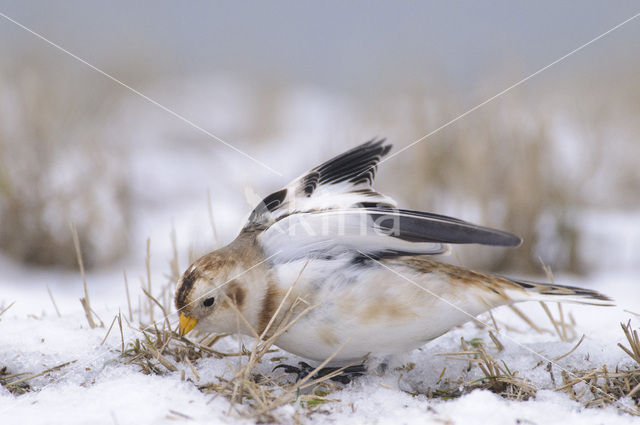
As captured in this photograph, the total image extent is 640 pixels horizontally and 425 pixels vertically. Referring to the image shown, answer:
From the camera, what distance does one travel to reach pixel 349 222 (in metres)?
2.15

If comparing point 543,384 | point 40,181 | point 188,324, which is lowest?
point 543,384

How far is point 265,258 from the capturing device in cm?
223

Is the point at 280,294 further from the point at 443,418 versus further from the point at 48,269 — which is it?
the point at 48,269

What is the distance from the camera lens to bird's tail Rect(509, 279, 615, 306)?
7.63 ft

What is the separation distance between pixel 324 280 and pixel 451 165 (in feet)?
10.6

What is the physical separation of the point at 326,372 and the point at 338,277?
1.49 feet

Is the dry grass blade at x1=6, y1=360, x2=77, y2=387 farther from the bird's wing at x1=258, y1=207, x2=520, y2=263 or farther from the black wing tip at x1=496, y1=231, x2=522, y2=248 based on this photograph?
the black wing tip at x1=496, y1=231, x2=522, y2=248

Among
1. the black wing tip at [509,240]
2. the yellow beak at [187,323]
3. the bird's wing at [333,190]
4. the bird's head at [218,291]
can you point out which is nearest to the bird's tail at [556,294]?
the black wing tip at [509,240]

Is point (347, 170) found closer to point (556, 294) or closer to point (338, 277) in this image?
point (338, 277)

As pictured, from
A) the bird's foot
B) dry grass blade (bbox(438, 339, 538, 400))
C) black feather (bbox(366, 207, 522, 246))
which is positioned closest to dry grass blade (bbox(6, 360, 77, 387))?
the bird's foot

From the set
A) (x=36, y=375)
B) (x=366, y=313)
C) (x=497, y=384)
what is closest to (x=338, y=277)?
(x=366, y=313)

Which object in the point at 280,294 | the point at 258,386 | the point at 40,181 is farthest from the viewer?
the point at 40,181

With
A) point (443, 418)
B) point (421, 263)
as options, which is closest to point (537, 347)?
point (421, 263)

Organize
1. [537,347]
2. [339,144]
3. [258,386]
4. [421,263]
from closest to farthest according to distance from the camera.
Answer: [258,386] < [421,263] < [537,347] < [339,144]
